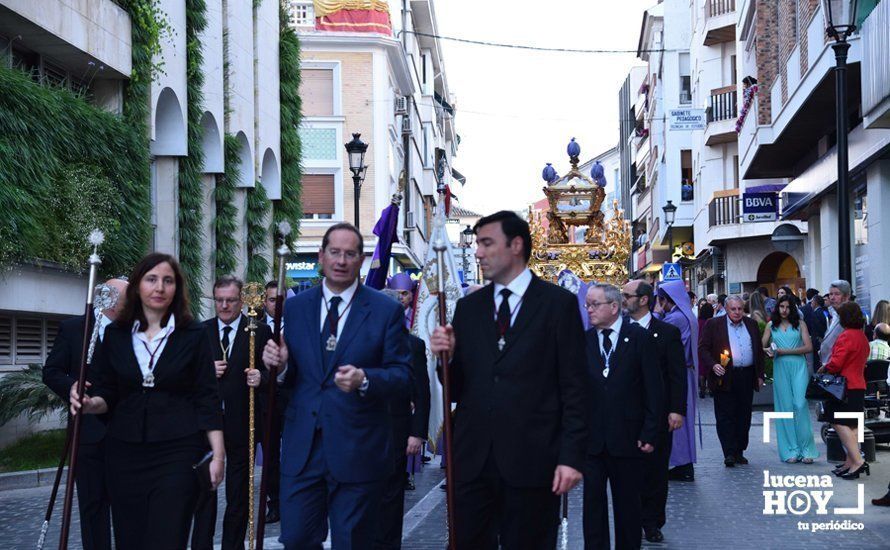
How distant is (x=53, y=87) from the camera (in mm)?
18781

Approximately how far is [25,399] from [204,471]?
9.36m

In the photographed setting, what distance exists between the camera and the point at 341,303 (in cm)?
678

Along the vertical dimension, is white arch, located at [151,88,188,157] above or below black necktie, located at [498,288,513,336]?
above

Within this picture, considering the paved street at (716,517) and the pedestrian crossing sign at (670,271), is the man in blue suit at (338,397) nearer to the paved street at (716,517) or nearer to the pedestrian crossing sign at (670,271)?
the paved street at (716,517)

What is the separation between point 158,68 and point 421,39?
1985 inches

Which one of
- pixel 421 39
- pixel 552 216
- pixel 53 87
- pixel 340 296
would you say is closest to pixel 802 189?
pixel 552 216

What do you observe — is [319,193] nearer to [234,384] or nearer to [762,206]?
[762,206]

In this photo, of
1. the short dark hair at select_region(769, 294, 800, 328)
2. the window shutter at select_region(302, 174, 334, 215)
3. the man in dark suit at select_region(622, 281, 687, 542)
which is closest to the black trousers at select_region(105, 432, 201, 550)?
the man in dark suit at select_region(622, 281, 687, 542)

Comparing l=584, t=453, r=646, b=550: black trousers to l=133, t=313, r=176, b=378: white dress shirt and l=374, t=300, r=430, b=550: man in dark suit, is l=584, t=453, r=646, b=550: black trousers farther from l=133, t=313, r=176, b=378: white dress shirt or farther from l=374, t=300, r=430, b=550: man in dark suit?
l=133, t=313, r=176, b=378: white dress shirt

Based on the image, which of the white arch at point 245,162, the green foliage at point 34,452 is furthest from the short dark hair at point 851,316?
the white arch at point 245,162

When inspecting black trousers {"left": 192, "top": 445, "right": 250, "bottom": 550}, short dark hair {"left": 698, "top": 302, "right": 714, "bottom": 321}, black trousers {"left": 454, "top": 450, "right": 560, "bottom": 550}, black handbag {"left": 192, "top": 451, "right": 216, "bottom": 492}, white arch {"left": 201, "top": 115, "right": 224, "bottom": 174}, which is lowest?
black trousers {"left": 192, "top": 445, "right": 250, "bottom": 550}

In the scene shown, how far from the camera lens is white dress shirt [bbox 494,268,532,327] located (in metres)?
6.45

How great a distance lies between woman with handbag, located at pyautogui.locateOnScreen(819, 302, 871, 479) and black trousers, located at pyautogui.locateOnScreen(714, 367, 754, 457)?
2279mm

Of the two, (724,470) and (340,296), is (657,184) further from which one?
(340,296)
